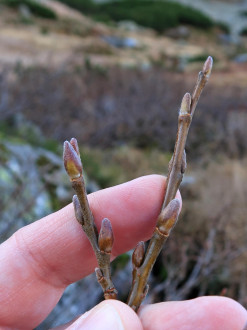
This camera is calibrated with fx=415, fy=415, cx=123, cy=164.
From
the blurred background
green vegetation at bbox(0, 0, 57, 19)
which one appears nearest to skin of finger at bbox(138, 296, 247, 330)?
the blurred background

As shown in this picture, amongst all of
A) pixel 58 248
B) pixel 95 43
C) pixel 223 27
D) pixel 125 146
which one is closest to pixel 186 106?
pixel 58 248

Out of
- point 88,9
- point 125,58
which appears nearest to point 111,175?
point 125,58

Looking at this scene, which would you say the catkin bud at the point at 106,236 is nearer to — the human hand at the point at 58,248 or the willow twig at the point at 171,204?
the willow twig at the point at 171,204

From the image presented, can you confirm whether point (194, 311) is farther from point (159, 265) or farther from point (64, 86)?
point (64, 86)

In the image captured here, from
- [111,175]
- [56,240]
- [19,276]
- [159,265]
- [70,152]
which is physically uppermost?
[70,152]

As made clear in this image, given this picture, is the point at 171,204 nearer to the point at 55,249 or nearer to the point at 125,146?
the point at 55,249

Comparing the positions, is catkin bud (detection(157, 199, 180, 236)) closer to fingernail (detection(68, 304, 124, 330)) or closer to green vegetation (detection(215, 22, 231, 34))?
fingernail (detection(68, 304, 124, 330))
